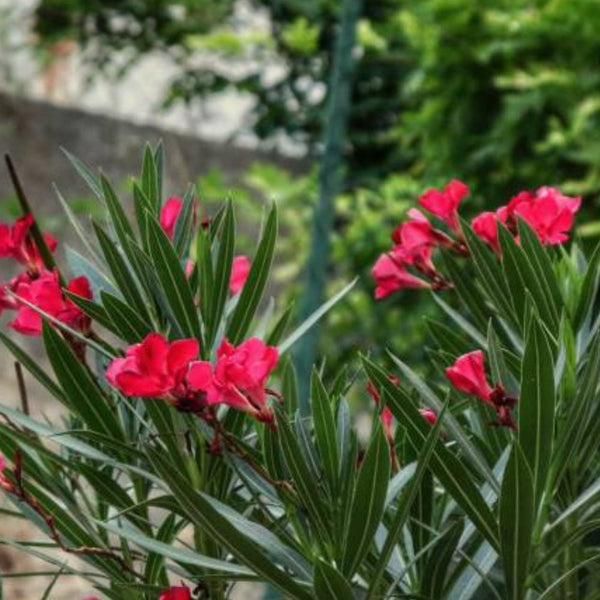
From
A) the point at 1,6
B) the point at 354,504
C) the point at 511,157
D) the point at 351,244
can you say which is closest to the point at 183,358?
the point at 354,504

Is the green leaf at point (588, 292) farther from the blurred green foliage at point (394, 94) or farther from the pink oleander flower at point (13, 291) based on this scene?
the blurred green foliage at point (394, 94)

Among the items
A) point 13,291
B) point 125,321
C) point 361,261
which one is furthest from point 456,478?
point 361,261

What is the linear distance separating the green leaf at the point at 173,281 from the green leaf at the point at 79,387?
0.25 feet

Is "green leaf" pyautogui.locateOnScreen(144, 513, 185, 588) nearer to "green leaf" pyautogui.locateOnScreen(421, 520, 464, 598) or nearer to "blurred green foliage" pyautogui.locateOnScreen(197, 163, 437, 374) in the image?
"green leaf" pyautogui.locateOnScreen(421, 520, 464, 598)

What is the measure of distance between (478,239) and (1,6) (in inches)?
185

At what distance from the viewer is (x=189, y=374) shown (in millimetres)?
729

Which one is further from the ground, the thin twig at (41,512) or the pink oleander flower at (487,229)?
the pink oleander flower at (487,229)

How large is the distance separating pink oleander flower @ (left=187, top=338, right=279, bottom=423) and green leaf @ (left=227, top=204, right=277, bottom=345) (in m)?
0.14

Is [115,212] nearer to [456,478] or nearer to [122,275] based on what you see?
[122,275]

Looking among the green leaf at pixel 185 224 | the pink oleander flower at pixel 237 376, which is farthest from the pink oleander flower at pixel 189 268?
the pink oleander flower at pixel 237 376

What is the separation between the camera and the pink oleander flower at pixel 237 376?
730 millimetres

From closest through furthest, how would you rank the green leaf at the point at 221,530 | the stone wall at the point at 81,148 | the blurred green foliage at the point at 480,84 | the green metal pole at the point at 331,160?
1. the green leaf at the point at 221,530
2. the green metal pole at the point at 331,160
3. the blurred green foliage at the point at 480,84
4. the stone wall at the point at 81,148

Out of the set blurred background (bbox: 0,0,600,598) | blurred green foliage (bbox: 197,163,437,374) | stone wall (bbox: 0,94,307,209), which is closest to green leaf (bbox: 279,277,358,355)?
blurred background (bbox: 0,0,600,598)

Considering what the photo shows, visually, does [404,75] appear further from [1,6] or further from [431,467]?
[431,467]
